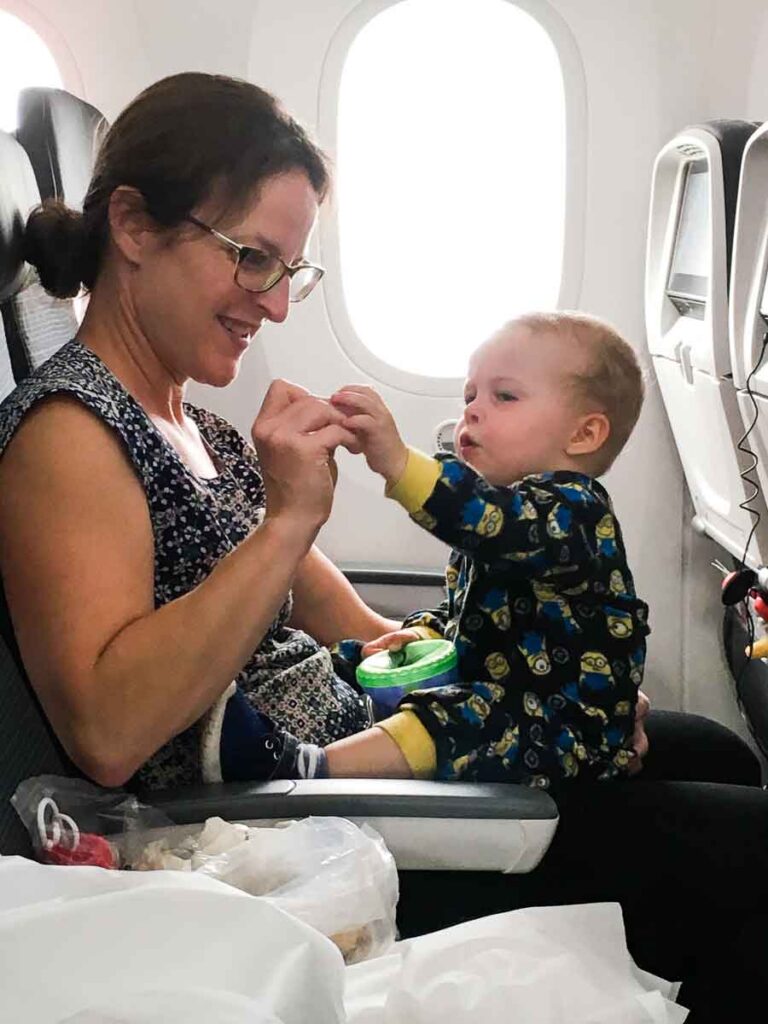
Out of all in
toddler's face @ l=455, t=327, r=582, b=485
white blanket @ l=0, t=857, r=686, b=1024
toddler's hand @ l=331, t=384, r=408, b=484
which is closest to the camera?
white blanket @ l=0, t=857, r=686, b=1024

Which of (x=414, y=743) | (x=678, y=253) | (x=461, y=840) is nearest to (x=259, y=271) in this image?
(x=414, y=743)

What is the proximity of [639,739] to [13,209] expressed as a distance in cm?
108

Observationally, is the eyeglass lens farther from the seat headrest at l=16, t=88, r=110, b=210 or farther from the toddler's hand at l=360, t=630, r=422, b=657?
the toddler's hand at l=360, t=630, r=422, b=657

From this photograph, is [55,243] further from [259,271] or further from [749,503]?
[749,503]

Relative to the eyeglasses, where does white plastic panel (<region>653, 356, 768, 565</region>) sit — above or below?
below

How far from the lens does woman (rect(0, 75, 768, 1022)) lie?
1.20m

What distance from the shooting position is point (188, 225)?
4.56 ft

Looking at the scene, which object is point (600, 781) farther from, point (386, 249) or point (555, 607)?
point (386, 249)

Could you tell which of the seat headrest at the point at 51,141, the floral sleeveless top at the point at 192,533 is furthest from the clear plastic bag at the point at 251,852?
the seat headrest at the point at 51,141

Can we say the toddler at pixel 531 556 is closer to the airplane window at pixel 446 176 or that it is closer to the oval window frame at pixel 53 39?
the airplane window at pixel 446 176

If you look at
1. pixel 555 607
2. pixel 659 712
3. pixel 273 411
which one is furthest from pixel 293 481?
pixel 659 712

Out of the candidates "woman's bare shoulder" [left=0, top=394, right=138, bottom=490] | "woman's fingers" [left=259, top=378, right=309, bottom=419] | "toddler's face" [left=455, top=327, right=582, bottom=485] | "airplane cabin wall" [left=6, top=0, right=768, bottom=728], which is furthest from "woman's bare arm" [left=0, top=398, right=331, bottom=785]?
"airplane cabin wall" [left=6, top=0, right=768, bottom=728]

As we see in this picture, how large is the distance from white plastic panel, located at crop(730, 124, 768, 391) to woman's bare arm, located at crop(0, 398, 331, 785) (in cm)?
97

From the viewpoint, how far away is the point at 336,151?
8.40 ft
